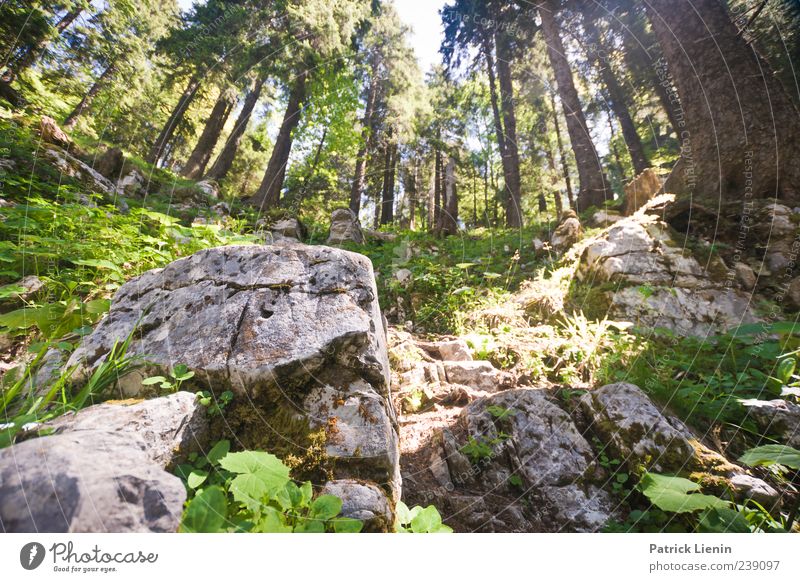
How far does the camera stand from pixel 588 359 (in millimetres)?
3443

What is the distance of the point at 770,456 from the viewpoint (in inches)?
51.4

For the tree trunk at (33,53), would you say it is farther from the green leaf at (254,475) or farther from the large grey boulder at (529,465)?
the large grey boulder at (529,465)

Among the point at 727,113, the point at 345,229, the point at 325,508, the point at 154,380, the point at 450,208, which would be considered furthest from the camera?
the point at 450,208

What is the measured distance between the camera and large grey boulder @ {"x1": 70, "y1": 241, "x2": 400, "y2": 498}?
5.45ft

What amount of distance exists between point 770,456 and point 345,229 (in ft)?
25.9

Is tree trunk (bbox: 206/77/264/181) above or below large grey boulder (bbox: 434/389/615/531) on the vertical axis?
above

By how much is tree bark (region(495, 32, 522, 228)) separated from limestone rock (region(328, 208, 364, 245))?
535cm

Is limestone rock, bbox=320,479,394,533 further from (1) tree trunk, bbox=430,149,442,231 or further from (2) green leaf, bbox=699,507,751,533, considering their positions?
(1) tree trunk, bbox=430,149,442,231

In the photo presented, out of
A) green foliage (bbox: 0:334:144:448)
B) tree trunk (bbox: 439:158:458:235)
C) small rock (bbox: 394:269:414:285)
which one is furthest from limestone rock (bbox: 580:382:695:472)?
tree trunk (bbox: 439:158:458:235)

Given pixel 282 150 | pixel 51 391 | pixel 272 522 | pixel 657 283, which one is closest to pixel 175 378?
pixel 51 391

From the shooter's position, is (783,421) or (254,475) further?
(783,421)

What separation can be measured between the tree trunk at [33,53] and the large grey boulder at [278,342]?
22.5 feet

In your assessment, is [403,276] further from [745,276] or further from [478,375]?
[745,276]
